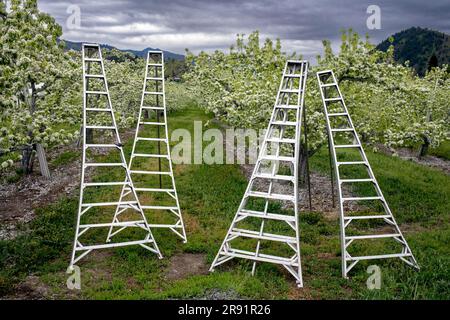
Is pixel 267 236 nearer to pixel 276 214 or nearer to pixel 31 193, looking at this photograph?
pixel 276 214

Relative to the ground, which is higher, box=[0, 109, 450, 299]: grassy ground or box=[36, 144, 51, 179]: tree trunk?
box=[36, 144, 51, 179]: tree trunk

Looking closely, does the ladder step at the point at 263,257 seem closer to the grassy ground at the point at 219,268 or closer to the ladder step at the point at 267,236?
the grassy ground at the point at 219,268

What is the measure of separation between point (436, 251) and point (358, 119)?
10498 mm

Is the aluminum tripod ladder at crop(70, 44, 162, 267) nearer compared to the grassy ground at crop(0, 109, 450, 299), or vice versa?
the grassy ground at crop(0, 109, 450, 299)

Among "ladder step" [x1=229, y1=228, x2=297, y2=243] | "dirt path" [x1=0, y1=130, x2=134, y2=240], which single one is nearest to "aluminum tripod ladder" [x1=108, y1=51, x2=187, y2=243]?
"ladder step" [x1=229, y1=228, x2=297, y2=243]

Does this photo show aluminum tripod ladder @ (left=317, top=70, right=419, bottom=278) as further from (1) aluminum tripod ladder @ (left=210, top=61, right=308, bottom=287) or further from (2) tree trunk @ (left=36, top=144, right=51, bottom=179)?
(2) tree trunk @ (left=36, top=144, right=51, bottom=179)

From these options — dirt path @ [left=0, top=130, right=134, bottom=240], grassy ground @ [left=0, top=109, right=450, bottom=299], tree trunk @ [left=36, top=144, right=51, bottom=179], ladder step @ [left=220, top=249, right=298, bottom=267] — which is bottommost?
grassy ground @ [left=0, top=109, right=450, bottom=299]

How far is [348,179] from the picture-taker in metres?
24.2

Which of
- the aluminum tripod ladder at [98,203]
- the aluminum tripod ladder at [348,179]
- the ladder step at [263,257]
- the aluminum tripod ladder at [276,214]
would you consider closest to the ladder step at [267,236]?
the aluminum tripod ladder at [276,214]

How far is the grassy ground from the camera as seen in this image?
1288cm

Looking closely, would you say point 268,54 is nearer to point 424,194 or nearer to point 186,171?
→ point 186,171

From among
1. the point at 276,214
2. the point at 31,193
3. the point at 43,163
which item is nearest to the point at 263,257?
the point at 276,214

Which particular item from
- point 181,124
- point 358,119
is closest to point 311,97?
point 358,119

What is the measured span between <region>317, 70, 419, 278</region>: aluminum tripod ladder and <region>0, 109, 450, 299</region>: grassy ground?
563 mm
